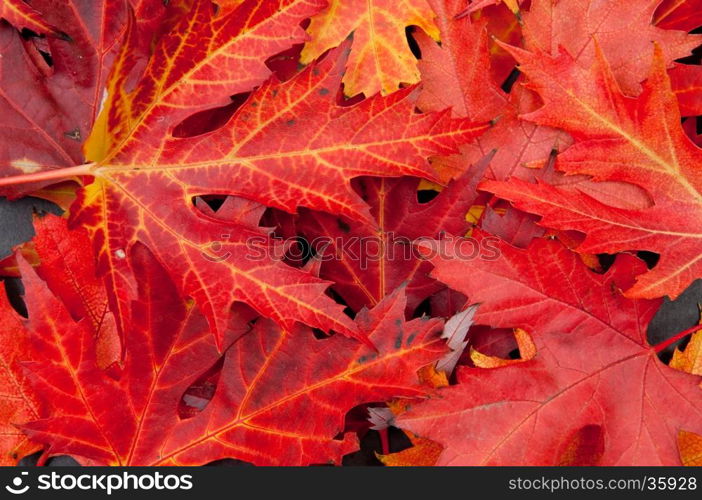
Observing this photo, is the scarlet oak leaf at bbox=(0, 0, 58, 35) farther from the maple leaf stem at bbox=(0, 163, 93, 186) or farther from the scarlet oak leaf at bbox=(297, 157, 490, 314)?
the scarlet oak leaf at bbox=(297, 157, 490, 314)

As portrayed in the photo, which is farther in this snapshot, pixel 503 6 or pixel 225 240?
pixel 503 6

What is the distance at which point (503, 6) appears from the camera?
810mm

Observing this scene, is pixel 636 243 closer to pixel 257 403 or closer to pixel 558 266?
pixel 558 266

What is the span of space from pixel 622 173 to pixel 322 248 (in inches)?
14.1

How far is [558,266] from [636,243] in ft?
0.30

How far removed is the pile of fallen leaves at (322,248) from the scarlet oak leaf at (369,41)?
0.05m

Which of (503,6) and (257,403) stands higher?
(503,6)

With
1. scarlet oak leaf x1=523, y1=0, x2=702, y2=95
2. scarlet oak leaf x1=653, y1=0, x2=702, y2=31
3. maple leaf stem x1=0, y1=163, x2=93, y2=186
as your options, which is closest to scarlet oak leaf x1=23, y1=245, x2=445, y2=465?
maple leaf stem x1=0, y1=163, x2=93, y2=186

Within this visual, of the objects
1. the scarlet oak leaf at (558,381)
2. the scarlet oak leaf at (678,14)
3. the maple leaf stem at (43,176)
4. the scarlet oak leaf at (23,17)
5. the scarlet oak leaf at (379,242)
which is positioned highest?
the scarlet oak leaf at (23,17)

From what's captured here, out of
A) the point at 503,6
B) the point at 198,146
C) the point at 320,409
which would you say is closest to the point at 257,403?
the point at 320,409

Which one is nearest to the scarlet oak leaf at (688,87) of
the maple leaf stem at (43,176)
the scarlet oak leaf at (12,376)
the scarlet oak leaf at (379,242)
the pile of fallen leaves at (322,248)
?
the pile of fallen leaves at (322,248)

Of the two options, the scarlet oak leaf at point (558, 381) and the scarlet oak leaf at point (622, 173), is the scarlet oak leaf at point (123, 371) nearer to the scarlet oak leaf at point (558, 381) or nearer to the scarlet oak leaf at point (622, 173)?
the scarlet oak leaf at point (558, 381)

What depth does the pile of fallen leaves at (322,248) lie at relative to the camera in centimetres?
69

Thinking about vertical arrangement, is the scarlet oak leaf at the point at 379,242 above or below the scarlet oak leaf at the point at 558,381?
above
